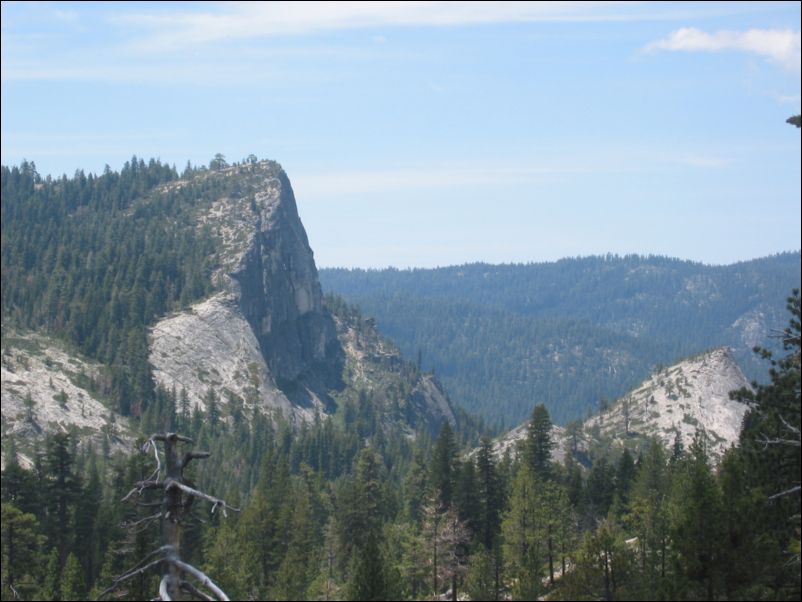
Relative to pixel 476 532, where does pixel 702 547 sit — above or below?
above

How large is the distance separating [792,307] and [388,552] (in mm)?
41483

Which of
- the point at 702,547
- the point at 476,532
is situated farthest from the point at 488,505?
the point at 702,547

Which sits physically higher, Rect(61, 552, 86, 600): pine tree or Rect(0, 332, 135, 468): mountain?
Rect(0, 332, 135, 468): mountain

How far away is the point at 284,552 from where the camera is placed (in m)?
76.1

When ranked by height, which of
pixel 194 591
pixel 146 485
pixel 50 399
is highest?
pixel 50 399

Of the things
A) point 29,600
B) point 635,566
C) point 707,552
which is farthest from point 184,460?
point 29,600

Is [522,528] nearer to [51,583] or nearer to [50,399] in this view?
[51,583]

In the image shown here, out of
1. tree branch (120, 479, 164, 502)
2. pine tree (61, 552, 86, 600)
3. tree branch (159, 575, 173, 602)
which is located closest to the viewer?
tree branch (159, 575, 173, 602)

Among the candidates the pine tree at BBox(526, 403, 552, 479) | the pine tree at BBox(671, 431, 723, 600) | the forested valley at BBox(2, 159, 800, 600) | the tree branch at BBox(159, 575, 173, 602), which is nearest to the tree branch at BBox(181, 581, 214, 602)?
the tree branch at BBox(159, 575, 173, 602)

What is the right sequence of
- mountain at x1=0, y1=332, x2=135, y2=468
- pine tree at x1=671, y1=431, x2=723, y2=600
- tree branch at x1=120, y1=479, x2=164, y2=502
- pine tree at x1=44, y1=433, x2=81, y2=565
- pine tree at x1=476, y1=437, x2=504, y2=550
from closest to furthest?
1. tree branch at x1=120, y1=479, x2=164, y2=502
2. pine tree at x1=671, y1=431, x2=723, y2=600
3. pine tree at x1=476, y1=437, x2=504, y2=550
4. pine tree at x1=44, y1=433, x2=81, y2=565
5. mountain at x1=0, y1=332, x2=135, y2=468

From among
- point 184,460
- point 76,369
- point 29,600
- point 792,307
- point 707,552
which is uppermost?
point 76,369

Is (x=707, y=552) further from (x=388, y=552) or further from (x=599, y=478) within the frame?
(x=599, y=478)

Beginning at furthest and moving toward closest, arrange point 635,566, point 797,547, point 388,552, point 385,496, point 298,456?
point 298,456, point 385,496, point 388,552, point 635,566, point 797,547

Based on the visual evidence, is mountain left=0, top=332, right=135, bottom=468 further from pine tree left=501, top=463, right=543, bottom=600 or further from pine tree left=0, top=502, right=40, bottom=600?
pine tree left=501, top=463, right=543, bottom=600
